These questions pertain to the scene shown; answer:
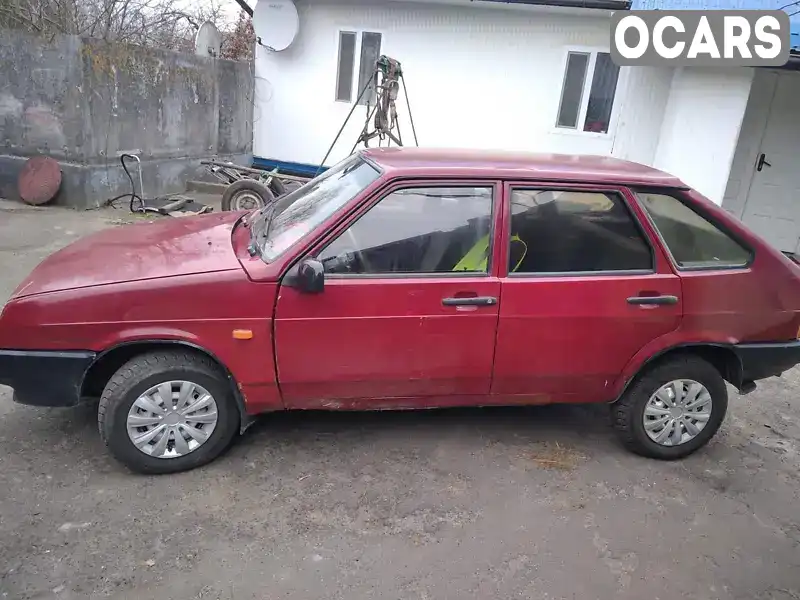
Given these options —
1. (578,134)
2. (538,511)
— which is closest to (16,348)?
(538,511)

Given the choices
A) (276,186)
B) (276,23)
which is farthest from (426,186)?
(276,23)

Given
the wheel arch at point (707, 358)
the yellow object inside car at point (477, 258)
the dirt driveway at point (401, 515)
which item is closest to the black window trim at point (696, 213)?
the wheel arch at point (707, 358)

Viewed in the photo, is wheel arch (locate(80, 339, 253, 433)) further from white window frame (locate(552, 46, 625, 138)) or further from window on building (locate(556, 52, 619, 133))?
window on building (locate(556, 52, 619, 133))

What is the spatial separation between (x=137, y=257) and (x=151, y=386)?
2.36ft

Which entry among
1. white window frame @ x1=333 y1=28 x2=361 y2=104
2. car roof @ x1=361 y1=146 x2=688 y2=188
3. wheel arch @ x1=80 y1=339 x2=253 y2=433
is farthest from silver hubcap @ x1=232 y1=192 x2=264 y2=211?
wheel arch @ x1=80 y1=339 x2=253 y2=433

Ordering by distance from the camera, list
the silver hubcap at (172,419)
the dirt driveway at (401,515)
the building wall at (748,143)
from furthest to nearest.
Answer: the building wall at (748,143) < the silver hubcap at (172,419) < the dirt driveway at (401,515)

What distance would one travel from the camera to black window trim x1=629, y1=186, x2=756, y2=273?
338cm

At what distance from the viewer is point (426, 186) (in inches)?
127

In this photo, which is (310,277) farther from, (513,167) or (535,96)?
(535,96)

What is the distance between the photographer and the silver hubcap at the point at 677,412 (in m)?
3.55

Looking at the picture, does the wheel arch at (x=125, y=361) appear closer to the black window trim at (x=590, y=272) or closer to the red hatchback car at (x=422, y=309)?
the red hatchback car at (x=422, y=309)

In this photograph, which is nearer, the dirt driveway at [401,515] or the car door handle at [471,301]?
the dirt driveway at [401,515]

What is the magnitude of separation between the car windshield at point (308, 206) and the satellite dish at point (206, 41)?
355 inches

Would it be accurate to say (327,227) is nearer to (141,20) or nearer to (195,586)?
(195,586)
